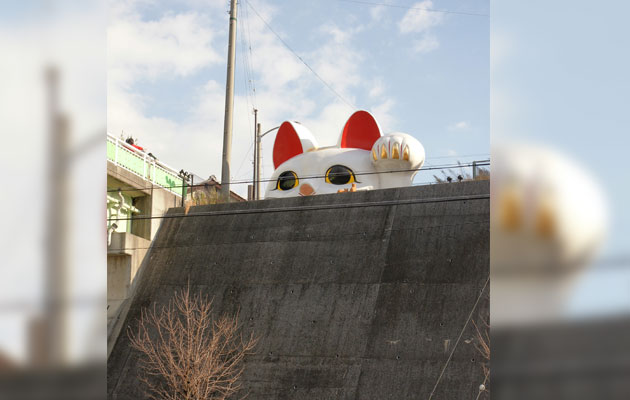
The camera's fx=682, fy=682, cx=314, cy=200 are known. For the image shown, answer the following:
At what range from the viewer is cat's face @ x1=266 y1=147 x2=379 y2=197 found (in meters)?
14.3

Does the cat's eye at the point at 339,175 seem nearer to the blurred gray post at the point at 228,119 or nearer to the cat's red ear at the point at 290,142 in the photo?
the cat's red ear at the point at 290,142

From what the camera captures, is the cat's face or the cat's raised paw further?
the cat's face

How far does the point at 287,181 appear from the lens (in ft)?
49.1

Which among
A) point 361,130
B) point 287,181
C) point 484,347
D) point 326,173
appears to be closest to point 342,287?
point 484,347

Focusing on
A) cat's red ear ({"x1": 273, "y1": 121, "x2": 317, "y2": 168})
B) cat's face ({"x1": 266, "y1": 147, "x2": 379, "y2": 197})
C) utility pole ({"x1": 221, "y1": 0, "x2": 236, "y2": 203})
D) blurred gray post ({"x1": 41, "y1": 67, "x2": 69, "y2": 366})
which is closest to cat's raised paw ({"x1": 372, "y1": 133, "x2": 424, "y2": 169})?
cat's face ({"x1": 266, "y1": 147, "x2": 379, "y2": 197})

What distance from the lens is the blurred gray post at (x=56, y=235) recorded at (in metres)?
1.50

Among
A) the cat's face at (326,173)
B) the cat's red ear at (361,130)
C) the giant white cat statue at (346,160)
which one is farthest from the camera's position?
the cat's red ear at (361,130)

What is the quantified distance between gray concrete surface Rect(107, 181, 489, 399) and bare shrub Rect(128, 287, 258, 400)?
25cm

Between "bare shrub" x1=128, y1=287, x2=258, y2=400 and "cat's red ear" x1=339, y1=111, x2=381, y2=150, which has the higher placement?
"cat's red ear" x1=339, y1=111, x2=381, y2=150

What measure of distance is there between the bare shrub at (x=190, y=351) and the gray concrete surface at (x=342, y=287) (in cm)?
25

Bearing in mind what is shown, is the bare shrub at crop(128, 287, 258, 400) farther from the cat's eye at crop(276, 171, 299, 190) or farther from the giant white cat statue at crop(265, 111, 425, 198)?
the giant white cat statue at crop(265, 111, 425, 198)

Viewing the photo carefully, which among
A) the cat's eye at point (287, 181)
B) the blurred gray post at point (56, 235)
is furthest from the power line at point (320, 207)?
the blurred gray post at point (56, 235)

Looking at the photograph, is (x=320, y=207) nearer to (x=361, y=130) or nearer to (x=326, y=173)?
(x=326, y=173)

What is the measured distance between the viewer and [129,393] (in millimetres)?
11844
